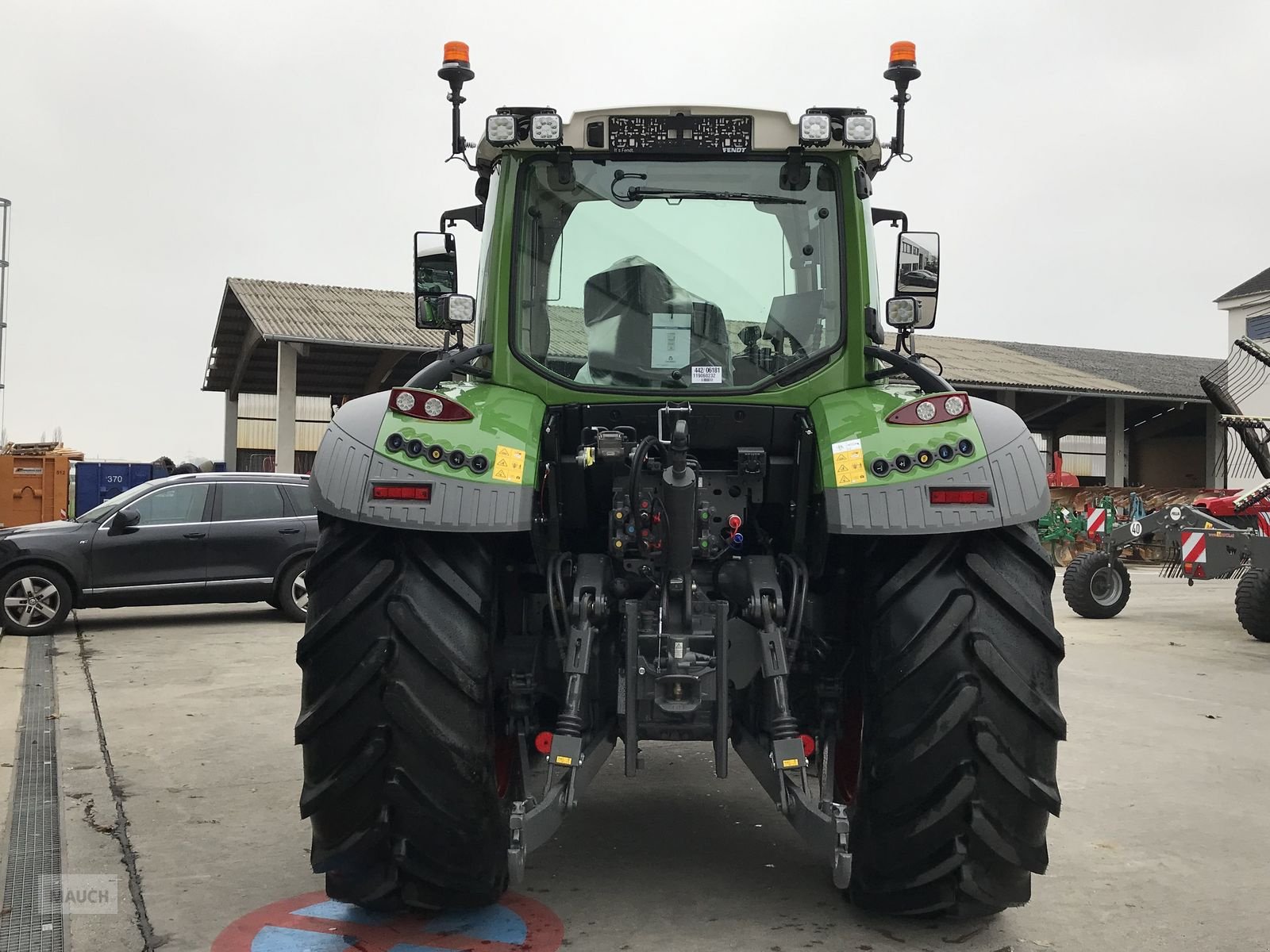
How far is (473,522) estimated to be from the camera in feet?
10.9

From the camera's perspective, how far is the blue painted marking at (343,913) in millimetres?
3594

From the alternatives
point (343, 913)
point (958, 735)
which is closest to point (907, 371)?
point (958, 735)

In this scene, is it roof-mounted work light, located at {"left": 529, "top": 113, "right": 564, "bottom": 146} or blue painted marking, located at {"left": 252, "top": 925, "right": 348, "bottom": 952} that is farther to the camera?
roof-mounted work light, located at {"left": 529, "top": 113, "right": 564, "bottom": 146}

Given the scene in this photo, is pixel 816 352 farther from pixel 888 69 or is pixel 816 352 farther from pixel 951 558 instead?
pixel 888 69

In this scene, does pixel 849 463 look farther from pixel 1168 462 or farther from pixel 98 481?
pixel 1168 462

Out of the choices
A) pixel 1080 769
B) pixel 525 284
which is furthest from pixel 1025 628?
pixel 1080 769

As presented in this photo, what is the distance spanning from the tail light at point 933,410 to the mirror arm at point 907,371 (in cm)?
21

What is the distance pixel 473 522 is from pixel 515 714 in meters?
0.78

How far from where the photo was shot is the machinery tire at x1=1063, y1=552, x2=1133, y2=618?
1315 cm

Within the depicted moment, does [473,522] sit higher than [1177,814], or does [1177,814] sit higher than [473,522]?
[473,522]

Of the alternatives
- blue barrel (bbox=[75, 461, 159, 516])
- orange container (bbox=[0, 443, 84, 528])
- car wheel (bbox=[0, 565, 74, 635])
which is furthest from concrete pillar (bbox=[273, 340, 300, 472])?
car wheel (bbox=[0, 565, 74, 635])

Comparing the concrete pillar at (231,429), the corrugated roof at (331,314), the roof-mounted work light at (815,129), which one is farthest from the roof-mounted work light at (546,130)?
the concrete pillar at (231,429)

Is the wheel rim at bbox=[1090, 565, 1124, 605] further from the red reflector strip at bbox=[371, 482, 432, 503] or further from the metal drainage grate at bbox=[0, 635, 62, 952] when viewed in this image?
the red reflector strip at bbox=[371, 482, 432, 503]

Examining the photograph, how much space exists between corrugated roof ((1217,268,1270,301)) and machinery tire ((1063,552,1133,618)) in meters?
21.4
